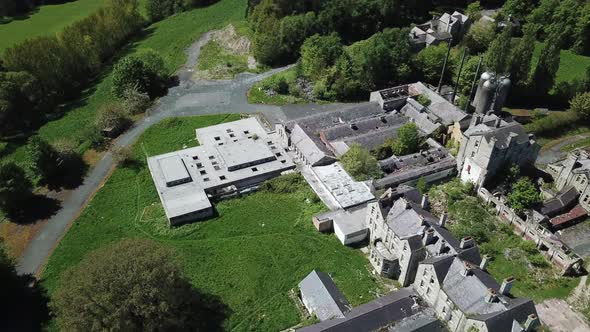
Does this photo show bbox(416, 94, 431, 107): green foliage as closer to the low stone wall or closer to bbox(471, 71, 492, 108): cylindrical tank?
bbox(471, 71, 492, 108): cylindrical tank

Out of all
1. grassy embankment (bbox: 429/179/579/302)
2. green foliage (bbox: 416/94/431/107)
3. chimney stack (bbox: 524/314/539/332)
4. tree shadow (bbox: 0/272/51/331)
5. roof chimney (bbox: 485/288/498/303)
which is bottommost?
tree shadow (bbox: 0/272/51/331)

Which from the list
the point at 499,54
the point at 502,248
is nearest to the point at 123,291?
the point at 502,248

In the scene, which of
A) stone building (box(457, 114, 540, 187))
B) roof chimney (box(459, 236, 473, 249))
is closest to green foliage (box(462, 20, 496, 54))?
stone building (box(457, 114, 540, 187))

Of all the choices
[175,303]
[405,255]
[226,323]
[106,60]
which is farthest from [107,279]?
[106,60]

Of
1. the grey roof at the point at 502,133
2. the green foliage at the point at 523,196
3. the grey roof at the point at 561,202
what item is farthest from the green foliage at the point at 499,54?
the green foliage at the point at 523,196

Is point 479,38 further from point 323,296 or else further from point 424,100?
point 323,296

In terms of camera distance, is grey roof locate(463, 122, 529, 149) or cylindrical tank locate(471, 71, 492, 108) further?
cylindrical tank locate(471, 71, 492, 108)
